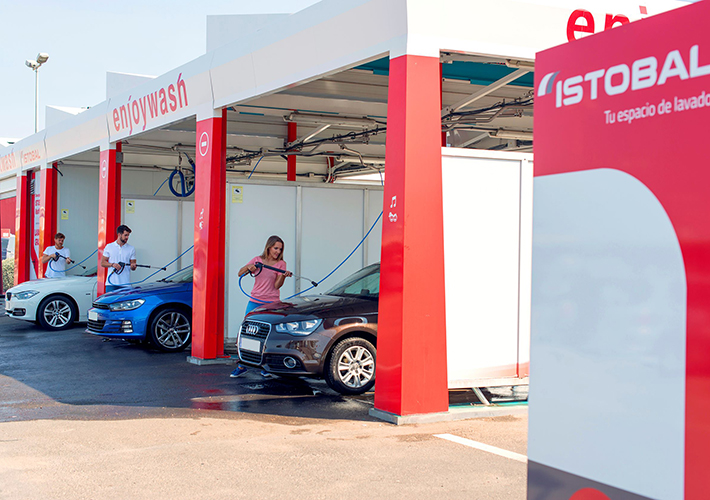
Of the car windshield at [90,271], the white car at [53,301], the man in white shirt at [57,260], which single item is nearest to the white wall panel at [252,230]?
the white car at [53,301]

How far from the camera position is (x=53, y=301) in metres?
15.1

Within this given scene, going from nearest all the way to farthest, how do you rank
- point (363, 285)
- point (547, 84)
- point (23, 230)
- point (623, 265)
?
point (623, 265)
point (547, 84)
point (363, 285)
point (23, 230)

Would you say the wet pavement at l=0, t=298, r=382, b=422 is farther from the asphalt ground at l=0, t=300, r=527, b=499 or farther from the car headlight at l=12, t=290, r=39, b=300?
the car headlight at l=12, t=290, r=39, b=300

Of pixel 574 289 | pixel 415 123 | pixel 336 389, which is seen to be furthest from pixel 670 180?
pixel 336 389

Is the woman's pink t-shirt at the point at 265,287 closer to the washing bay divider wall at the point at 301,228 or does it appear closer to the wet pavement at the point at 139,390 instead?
the wet pavement at the point at 139,390

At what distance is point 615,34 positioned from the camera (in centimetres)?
234

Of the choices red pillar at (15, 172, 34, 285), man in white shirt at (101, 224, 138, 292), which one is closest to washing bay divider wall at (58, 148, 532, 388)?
man in white shirt at (101, 224, 138, 292)

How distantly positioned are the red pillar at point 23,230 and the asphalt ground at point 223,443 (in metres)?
13.4

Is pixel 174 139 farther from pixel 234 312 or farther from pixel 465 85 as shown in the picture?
pixel 465 85

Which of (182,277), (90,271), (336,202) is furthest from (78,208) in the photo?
(336,202)

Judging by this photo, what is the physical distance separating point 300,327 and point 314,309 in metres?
0.37

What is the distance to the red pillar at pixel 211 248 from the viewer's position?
434 inches

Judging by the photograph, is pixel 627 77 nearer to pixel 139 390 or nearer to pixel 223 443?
pixel 223 443

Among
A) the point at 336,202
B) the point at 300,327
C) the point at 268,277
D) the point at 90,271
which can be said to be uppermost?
the point at 336,202
